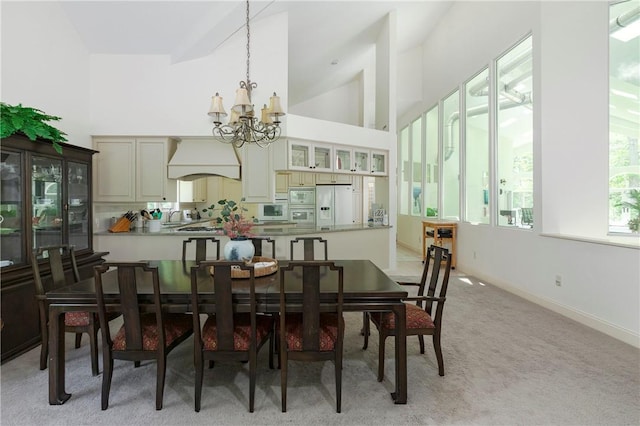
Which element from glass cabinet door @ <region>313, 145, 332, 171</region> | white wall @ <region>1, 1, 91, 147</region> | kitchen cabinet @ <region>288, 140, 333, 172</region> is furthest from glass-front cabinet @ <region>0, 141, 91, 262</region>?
glass cabinet door @ <region>313, 145, 332, 171</region>

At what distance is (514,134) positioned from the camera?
447 cm

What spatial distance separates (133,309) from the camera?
1.90 meters

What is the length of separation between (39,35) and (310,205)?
4952 millimetres

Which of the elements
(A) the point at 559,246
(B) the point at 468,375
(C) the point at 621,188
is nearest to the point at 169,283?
(B) the point at 468,375

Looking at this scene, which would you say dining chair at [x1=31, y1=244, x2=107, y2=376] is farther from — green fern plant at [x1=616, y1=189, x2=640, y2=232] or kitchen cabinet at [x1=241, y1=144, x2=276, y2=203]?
green fern plant at [x1=616, y1=189, x2=640, y2=232]

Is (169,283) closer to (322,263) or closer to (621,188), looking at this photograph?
(322,263)

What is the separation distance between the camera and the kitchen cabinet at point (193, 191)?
597cm

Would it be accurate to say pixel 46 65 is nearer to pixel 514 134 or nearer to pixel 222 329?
pixel 222 329

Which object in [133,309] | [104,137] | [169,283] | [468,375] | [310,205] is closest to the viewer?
[133,309]

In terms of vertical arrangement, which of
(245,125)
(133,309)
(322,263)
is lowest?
(133,309)

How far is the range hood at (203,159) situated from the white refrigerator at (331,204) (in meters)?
2.70

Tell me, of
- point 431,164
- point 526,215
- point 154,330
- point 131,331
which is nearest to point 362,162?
point 526,215

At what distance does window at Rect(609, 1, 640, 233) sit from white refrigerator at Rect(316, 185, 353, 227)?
446 cm

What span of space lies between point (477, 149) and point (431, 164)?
1.92 meters
